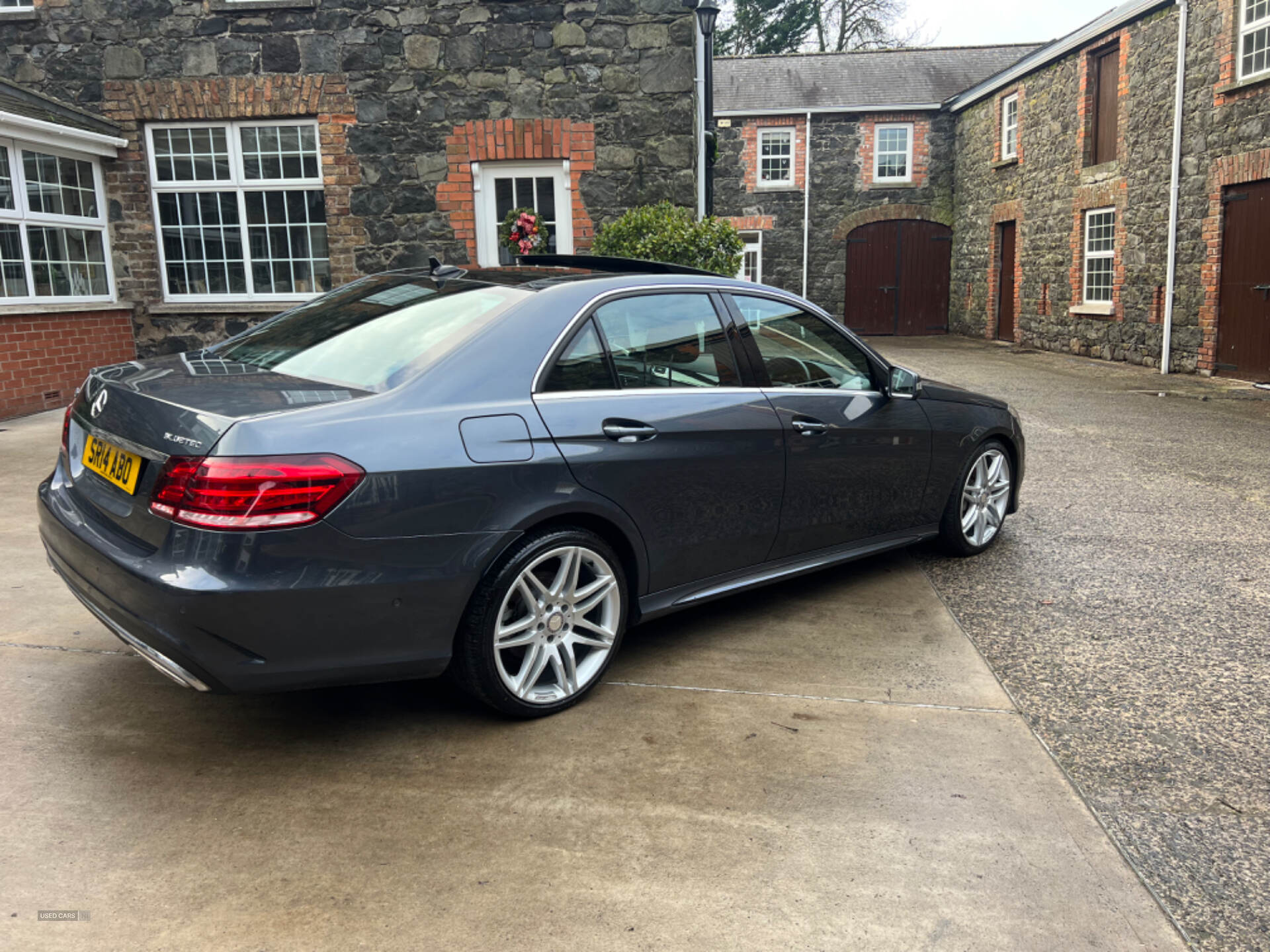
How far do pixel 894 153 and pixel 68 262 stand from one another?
64.2 feet

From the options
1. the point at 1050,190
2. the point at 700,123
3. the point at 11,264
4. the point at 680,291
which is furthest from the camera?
the point at 1050,190

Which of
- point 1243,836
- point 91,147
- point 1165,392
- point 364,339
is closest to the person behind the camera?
point 1243,836

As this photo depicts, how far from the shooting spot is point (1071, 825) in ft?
9.20

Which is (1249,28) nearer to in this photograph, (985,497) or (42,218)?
(985,497)

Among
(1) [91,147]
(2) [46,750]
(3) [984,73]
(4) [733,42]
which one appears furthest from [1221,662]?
(4) [733,42]

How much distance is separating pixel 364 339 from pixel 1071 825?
2.70m

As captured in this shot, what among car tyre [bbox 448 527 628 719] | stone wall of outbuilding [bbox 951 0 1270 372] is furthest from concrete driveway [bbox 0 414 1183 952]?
stone wall of outbuilding [bbox 951 0 1270 372]

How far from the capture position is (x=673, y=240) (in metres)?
9.38

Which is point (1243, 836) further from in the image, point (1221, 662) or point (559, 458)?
point (559, 458)

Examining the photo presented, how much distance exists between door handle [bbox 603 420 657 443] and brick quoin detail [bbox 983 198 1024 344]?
61.2 ft

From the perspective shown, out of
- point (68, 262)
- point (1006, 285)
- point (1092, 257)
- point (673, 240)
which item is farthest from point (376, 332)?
point (1006, 285)

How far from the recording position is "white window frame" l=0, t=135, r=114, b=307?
9734mm

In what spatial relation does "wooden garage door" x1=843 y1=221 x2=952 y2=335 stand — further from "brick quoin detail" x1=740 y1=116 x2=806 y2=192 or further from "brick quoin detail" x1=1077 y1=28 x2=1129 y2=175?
"brick quoin detail" x1=1077 y1=28 x2=1129 y2=175

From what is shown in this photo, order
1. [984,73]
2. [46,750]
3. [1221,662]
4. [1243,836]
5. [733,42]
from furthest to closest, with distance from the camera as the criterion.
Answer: [733,42] → [984,73] → [1221,662] → [46,750] → [1243,836]
